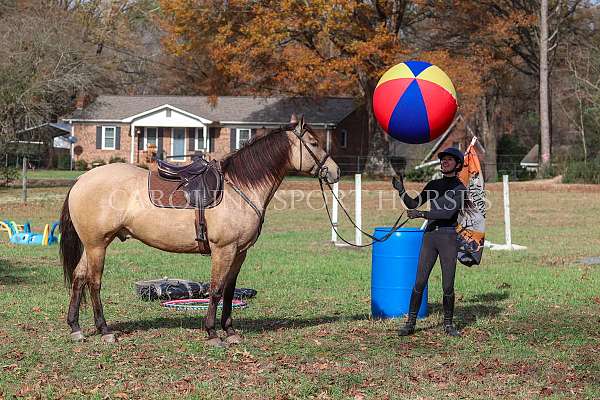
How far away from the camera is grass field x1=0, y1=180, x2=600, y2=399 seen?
736 centimetres

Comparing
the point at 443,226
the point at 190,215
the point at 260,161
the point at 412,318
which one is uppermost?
the point at 260,161

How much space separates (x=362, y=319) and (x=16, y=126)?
28.0 metres

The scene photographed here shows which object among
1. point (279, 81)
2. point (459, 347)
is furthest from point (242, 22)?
point (459, 347)

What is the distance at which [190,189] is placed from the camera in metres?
9.20

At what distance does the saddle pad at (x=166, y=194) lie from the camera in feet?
30.0

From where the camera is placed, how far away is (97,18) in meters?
65.2

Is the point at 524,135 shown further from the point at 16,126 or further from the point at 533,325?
the point at 533,325

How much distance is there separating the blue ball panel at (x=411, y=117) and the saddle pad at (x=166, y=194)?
2577 mm

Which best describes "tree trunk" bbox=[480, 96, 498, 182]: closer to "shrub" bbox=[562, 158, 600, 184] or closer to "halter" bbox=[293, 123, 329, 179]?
"shrub" bbox=[562, 158, 600, 184]

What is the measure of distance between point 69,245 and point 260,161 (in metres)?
2.33

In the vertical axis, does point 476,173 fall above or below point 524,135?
below

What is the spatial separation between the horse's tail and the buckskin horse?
0.04 ft

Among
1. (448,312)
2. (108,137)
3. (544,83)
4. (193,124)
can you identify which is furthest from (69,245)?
(108,137)

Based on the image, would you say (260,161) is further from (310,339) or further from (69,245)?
(69,245)
